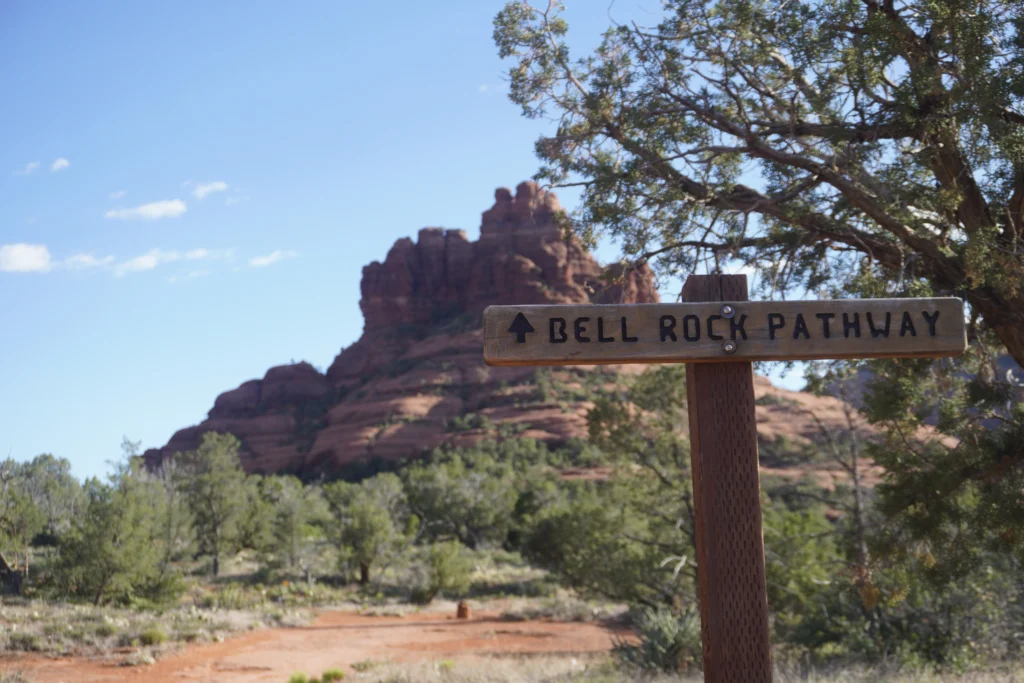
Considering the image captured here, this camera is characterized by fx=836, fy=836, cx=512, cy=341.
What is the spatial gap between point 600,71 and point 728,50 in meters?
1.13

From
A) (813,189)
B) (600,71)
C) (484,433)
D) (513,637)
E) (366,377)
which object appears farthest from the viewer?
(366,377)

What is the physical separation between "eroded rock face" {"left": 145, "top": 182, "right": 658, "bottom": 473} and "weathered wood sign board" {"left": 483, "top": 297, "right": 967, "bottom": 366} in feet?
201

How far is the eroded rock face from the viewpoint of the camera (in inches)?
2847

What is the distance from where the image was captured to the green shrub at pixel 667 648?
1003 centimetres

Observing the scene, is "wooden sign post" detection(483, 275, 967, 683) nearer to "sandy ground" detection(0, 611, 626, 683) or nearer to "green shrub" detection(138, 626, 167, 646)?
"sandy ground" detection(0, 611, 626, 683)

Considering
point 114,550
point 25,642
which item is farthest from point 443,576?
point 25,642

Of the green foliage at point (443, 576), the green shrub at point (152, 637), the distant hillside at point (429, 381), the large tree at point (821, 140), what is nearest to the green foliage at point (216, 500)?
the green foliage at point (443, 576)

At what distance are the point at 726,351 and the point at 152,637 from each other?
13965 millimetres

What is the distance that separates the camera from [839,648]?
10164 mm

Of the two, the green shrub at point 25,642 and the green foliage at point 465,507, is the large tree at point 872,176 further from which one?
the green foliage at point 465,507

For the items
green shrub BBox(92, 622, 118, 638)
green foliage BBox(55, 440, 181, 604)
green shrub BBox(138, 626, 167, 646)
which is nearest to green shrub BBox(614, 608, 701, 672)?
green shrub BBox(138, 626, 167, 646)

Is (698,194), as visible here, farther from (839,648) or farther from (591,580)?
(591,580)

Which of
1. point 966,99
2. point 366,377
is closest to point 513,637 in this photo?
point 966,99

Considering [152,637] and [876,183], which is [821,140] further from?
[152,637]
